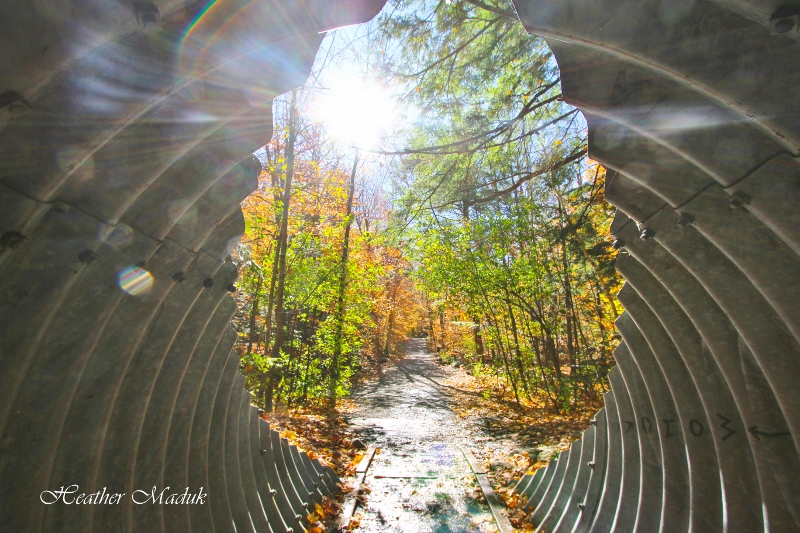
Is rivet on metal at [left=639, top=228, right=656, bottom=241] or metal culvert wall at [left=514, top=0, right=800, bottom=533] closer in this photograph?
metal culvert wall at [left=514, top=0, right=800, bottom=533]

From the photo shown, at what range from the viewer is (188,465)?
2.78 m

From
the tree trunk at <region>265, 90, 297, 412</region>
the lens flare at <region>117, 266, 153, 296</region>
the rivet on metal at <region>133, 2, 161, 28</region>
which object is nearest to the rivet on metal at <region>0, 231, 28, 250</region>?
the lens flare at <region>117, 266, 153, 296</region>

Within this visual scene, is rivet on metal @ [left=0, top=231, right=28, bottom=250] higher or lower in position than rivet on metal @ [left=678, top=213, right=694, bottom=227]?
Result: lower

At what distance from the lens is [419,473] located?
581 centimetres

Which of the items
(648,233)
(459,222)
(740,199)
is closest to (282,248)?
(459,222)

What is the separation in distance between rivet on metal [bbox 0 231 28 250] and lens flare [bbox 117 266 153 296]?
0.55m

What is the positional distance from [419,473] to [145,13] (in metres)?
6.40

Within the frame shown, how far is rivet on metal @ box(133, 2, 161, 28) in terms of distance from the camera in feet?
3.71

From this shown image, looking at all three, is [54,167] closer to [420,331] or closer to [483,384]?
[483,384]

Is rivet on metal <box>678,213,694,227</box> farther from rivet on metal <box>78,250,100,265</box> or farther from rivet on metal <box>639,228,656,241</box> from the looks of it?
rivet on metal <box>78,250,100,265</box>

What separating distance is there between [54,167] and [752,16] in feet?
7.92

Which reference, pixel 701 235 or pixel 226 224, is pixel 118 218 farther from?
pixel 701 235

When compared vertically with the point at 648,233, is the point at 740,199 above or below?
below

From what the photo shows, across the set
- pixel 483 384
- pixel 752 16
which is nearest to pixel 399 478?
pixel 752 16
